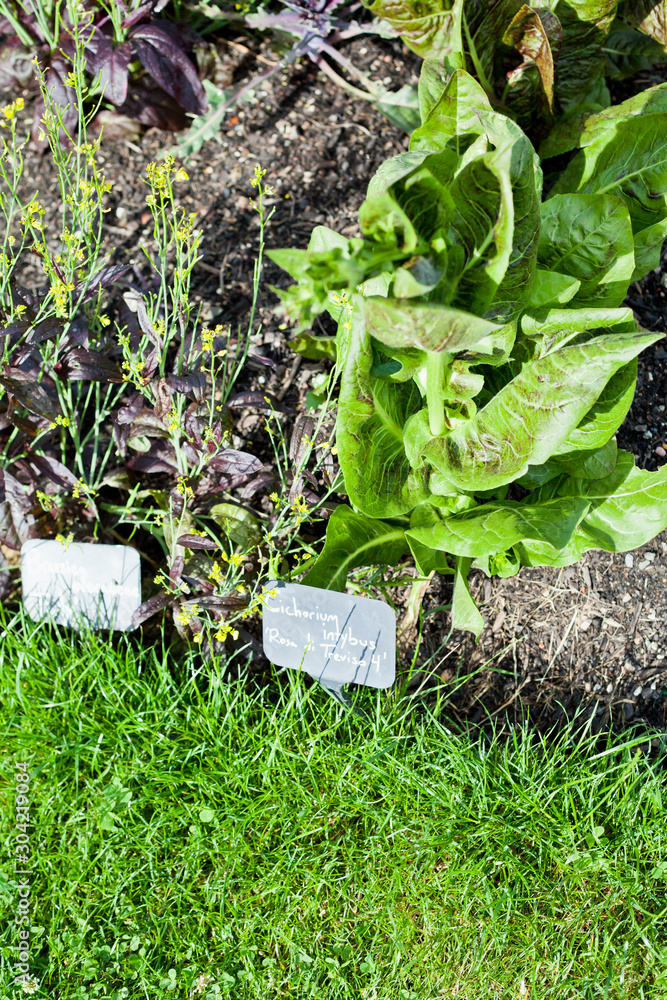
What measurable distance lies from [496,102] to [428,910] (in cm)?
186

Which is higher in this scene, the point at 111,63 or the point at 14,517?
the point at 111,63

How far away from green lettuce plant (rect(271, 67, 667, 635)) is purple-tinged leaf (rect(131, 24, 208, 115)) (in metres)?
0.93

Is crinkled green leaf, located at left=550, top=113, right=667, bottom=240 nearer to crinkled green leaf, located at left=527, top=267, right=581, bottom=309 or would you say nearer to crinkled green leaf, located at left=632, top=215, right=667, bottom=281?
crinkled green leaf, located at left=632, top=215, right=667, bottom=281

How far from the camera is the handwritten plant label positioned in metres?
1.70

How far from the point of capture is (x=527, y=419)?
1295 mm

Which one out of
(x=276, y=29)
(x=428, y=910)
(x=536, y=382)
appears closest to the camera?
(x=536, y=382)

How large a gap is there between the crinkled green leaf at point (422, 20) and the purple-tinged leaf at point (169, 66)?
0.61 m

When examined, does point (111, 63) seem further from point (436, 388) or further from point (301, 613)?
point (301, 613)

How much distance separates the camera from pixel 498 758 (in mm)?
1658

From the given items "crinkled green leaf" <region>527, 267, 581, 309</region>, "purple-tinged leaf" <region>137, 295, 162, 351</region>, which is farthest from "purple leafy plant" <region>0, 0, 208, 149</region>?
"crinkled green leaf" <region>527, 267, 581, 309</region>

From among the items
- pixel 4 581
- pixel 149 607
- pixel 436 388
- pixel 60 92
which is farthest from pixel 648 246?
pixel 4 581

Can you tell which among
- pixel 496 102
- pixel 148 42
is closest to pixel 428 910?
pixel 496 102

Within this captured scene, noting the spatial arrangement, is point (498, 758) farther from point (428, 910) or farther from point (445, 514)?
point (445, 514)

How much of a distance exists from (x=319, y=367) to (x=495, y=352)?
0.75 m
